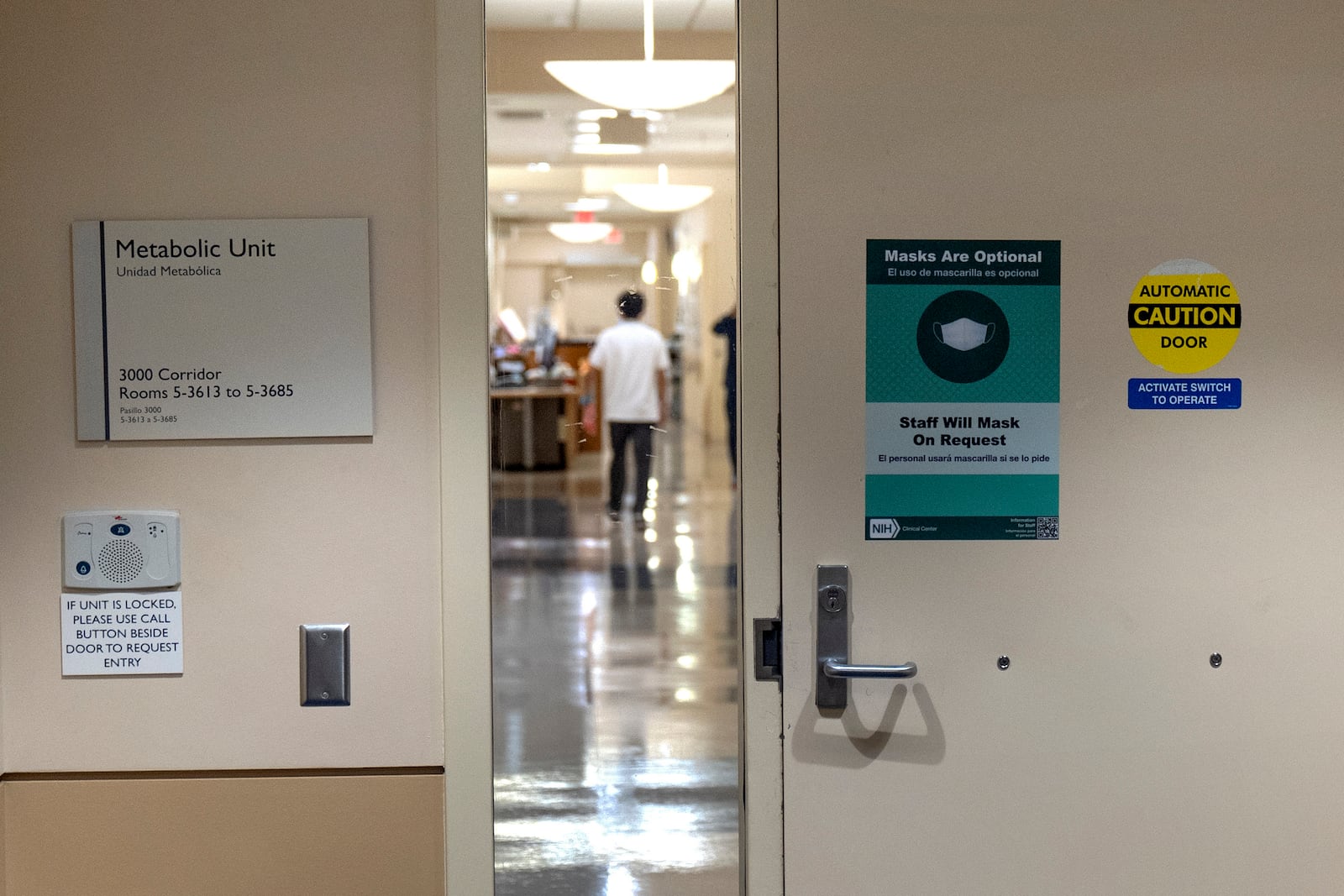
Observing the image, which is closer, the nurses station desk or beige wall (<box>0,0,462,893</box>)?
beige wall (<box>0,0,462,893</box>)

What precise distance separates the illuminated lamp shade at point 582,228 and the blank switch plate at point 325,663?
0.87 m

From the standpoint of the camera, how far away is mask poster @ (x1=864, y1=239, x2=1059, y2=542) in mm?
1960

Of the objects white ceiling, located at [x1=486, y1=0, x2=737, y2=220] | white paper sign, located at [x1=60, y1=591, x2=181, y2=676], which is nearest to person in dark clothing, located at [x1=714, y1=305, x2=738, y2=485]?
white ceiling, located at [x1=486, y1=0, x2=737, y2=220]

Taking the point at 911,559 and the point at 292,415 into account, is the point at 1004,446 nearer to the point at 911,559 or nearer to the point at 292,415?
the point at 911,559

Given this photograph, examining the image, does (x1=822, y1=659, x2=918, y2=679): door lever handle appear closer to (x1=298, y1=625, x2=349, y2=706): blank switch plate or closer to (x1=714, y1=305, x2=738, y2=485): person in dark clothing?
(x1=714, y1=305, x2=738, y2=485): person in dark clothing

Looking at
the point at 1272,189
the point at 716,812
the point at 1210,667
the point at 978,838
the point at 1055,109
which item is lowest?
the point at 716,812

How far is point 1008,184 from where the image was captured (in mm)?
1952

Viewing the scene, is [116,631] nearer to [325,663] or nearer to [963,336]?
[325,663]

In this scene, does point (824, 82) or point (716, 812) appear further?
point (716, 812)

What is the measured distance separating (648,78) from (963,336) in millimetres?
700

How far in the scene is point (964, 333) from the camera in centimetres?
197

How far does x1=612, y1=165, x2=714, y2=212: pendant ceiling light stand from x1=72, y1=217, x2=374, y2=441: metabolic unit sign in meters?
0.51

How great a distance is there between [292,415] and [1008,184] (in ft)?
4.06

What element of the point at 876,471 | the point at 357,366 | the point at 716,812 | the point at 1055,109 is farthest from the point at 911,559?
the point at 716,812
